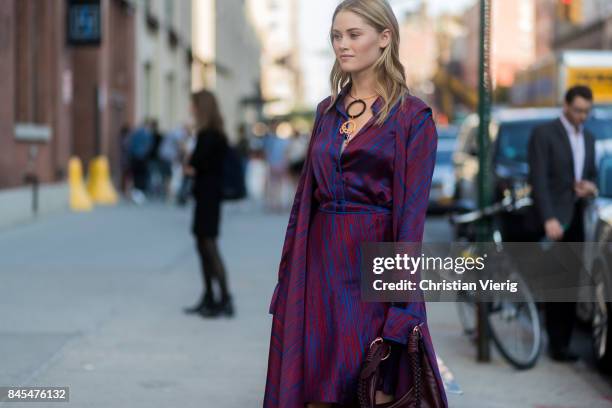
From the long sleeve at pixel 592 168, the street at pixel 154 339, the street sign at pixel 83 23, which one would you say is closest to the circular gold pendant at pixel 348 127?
the street at pixel 154 339

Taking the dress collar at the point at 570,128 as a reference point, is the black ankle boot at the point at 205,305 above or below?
below

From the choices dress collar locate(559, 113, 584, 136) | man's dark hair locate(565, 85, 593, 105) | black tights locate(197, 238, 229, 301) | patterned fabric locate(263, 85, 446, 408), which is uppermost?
man's dark hair locate(565, 85, 593, 105)

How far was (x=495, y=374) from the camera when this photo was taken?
6.85 meters

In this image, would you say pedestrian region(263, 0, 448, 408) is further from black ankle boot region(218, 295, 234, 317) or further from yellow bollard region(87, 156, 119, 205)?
yellow bollard region(87, 156, 119, 205)

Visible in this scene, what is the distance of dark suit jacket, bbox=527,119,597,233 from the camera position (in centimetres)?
721

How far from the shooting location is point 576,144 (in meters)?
7.37

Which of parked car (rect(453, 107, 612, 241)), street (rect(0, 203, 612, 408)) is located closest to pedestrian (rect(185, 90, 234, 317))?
street (rect(0, 203, 612, 408))

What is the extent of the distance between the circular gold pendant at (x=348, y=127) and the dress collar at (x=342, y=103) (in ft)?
0.14

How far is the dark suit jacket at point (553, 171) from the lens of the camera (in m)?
7.21

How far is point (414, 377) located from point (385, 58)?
1060 millimetres

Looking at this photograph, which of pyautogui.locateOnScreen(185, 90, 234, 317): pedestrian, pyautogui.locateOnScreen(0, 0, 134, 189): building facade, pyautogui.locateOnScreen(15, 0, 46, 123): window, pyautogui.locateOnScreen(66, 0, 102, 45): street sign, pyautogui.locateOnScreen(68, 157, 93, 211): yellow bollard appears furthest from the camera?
pyautogui.locateOnScreen(66, 0, 102, 45): street sign

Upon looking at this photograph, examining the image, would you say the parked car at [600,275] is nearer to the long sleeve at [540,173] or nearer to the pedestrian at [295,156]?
the long sleeve at [540,173]

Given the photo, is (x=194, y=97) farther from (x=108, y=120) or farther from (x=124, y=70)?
(x=124, y=70)

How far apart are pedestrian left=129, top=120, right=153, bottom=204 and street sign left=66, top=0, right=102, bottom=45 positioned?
3253 millimetres
